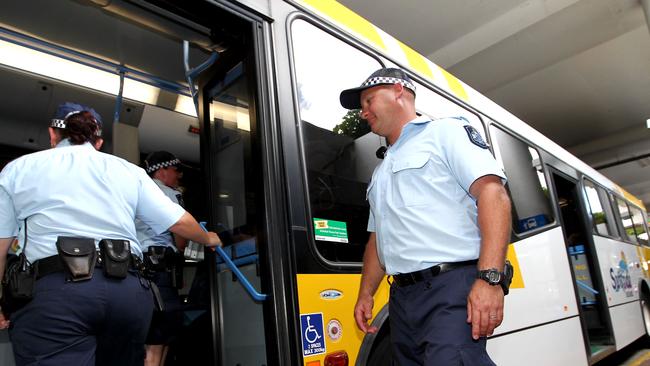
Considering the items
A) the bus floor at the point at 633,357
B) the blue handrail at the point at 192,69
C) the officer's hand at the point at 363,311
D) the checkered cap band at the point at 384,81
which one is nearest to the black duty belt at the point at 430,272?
the officer's hand at the point at 363,311

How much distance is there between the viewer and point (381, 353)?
198 cm

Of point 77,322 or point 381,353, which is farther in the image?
point 381,353

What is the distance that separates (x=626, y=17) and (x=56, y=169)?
7.28m

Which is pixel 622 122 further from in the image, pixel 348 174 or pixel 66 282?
pixel 66 282

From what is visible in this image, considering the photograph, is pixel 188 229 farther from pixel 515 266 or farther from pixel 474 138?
pixel 515 266

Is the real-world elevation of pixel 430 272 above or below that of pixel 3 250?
below

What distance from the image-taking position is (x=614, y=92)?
9.46 meters

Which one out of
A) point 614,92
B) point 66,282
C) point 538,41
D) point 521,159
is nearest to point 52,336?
point 66,282

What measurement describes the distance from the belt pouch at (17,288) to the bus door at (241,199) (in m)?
0.71

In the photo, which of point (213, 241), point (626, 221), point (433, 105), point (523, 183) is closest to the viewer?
point (213, 241)

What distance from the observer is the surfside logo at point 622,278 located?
206 inches

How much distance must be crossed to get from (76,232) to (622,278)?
6.04 metres

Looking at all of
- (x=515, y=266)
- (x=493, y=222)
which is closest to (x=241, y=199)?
(x=493, y=222)

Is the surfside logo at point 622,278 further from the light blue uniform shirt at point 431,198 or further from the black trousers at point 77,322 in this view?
the black trousers at point 77,322
